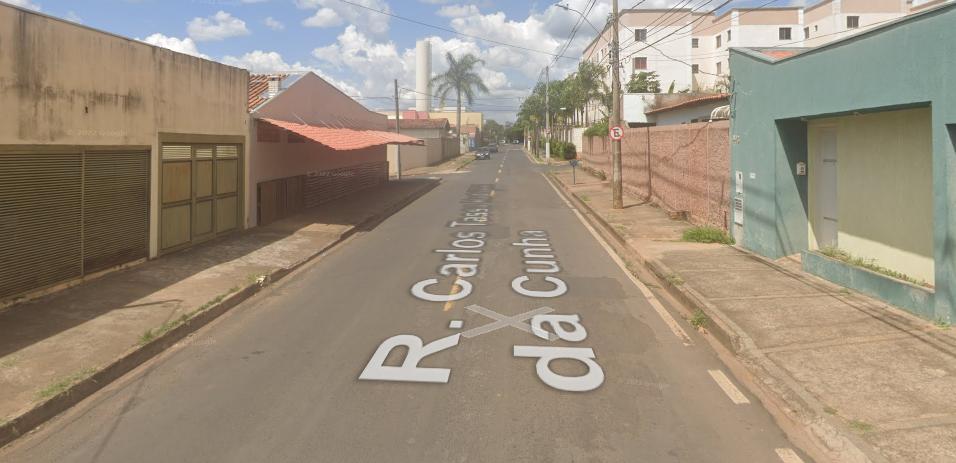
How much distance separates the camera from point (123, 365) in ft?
22.3

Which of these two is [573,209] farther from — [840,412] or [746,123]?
[840,412]

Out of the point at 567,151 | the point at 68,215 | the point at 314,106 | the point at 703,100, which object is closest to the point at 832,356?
the point at 68,215

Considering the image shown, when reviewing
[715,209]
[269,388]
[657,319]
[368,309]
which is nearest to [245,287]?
[368,309]

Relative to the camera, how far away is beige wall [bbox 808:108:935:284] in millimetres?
8500

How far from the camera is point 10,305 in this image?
8.44 m

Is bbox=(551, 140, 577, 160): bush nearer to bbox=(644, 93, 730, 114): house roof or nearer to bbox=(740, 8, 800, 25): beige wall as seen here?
bbox=(740, 8, 800, 25): beige wall

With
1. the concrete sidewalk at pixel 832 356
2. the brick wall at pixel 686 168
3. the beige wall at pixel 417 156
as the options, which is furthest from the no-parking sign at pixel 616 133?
the beige wall at pixel 417 156

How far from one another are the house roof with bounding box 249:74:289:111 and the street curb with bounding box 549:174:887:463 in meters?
12.1

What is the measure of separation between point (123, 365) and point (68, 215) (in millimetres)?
3857

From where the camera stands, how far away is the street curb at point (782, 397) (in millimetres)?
4773

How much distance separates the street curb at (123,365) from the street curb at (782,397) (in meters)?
5.88

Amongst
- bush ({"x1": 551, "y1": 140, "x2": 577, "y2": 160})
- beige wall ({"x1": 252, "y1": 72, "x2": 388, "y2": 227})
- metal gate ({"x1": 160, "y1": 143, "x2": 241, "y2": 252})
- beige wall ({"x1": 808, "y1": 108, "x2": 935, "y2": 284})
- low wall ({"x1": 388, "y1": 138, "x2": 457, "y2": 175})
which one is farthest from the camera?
bush ({"x1": 551, "y1": 140, "x2": 577, "y2": 160})

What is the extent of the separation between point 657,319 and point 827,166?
15.7 feet

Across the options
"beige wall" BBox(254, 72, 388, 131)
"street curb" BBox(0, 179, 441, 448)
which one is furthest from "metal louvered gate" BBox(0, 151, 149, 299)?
"beige wall" BBox(254, 72, 388, 131)
